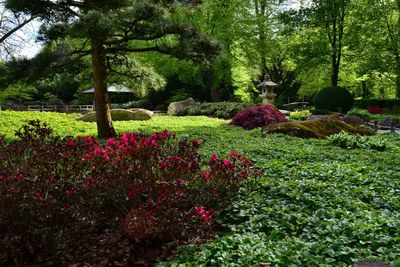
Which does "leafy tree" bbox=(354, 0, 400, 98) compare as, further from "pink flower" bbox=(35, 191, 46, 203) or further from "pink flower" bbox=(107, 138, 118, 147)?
"pink flower" bbox=(35, 191, 46, 203)

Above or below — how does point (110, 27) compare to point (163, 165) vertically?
above

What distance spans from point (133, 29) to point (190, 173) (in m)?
5.48

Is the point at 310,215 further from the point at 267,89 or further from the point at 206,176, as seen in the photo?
the point at 267,89

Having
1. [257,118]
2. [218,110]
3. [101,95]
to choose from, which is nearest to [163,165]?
[101,95]

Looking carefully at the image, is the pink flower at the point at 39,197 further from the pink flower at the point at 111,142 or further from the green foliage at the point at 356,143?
the green foliage at the point at 356,143

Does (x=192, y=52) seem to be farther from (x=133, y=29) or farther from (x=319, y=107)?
(x=319, y=107)

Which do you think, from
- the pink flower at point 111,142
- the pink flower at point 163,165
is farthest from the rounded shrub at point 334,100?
the pink flower at point 163,165

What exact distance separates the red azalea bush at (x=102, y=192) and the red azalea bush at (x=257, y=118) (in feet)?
27.9

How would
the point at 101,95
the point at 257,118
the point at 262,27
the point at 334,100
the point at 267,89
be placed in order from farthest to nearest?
the point at 262,27, the point at 334,100, the point at 267,89, the point at 257,118, the point at 101,95

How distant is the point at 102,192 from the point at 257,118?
9730mm

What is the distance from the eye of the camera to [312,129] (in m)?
9.92

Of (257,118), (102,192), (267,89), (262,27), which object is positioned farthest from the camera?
(262,27)

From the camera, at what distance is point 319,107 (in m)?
22.2

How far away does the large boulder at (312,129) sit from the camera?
979 cm
